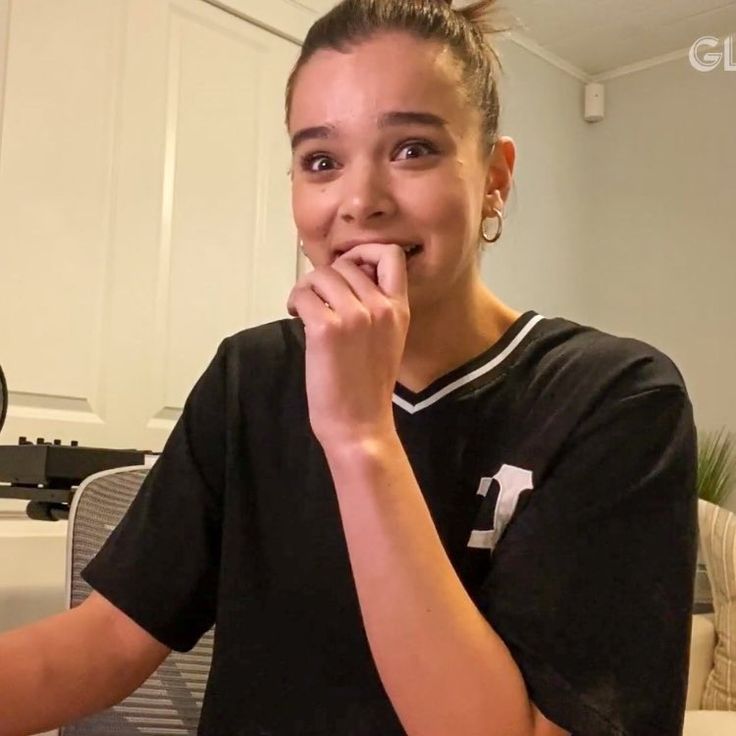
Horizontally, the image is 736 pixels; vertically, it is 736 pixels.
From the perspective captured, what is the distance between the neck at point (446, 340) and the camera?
2.59ft

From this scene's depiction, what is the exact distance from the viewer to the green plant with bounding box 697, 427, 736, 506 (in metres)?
2.57

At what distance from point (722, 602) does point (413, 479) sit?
1515 mm

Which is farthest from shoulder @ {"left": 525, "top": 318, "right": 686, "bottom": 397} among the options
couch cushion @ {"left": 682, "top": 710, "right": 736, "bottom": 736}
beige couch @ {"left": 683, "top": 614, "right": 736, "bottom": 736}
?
beige couch @ {"left": 683, "top": 614, "right": 736, "bottom": 736}

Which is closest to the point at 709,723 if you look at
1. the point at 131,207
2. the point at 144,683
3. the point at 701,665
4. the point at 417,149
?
the point at 701,665

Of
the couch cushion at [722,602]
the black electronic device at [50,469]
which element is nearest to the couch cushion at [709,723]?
the couch cushion at [722,602]

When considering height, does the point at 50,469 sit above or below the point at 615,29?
below

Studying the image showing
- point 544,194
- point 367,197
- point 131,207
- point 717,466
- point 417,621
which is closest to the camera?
point 417,621

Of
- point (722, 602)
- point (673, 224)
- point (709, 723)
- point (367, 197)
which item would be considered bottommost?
point (709, 723)

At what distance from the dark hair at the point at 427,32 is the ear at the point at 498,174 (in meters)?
0.01

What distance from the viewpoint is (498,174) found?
0.82 meters

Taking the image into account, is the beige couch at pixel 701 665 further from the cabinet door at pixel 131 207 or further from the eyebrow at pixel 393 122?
the eyebrow at pixel 393 122

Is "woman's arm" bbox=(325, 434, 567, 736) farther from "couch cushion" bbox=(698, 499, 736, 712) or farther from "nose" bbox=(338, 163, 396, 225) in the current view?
"couch cushion" bbox=(698, 499, 736, 712)

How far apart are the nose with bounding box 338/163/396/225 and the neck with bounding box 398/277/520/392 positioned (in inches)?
4.7

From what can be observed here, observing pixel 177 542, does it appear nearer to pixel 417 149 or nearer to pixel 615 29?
pixel 417 149
